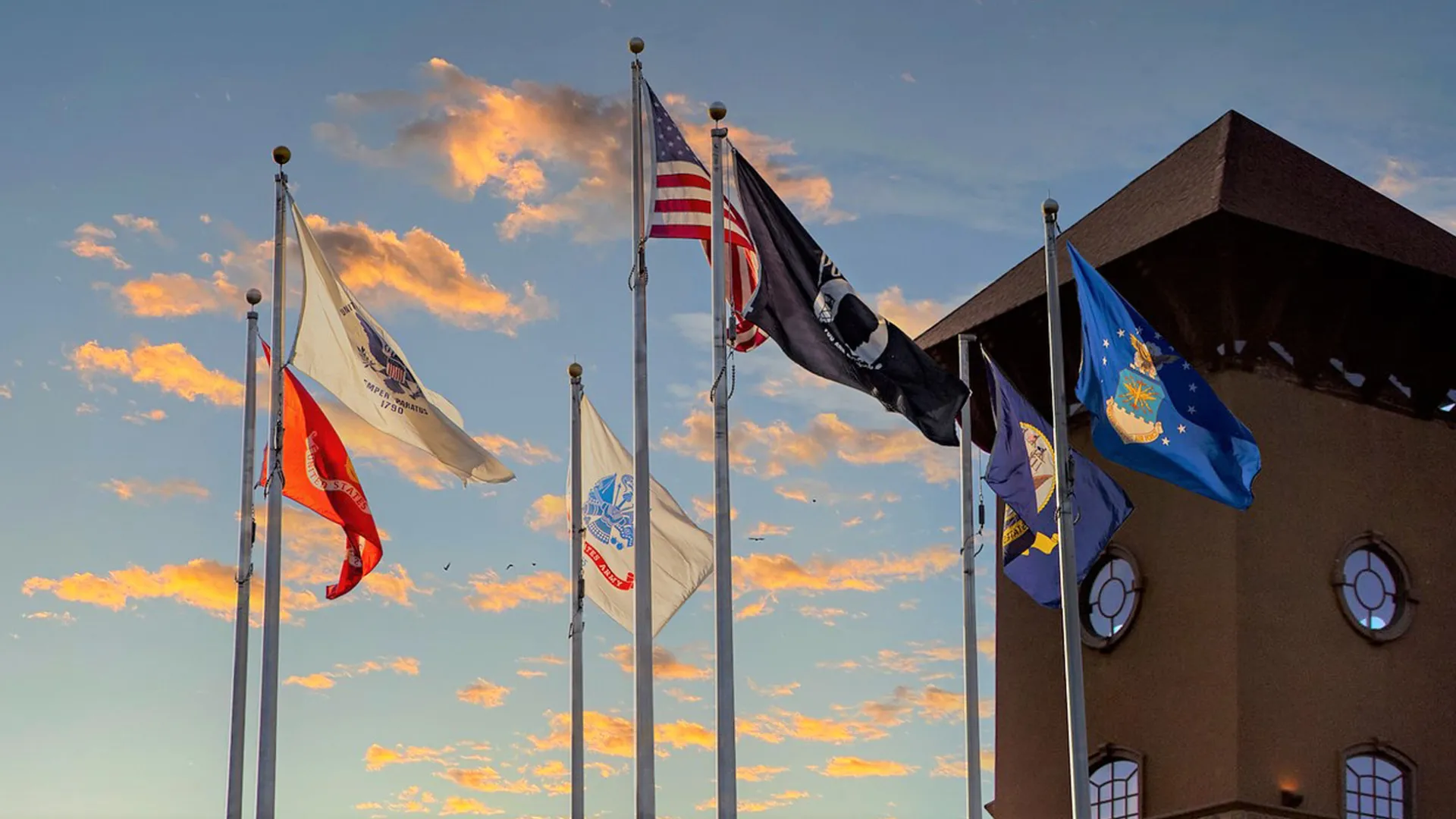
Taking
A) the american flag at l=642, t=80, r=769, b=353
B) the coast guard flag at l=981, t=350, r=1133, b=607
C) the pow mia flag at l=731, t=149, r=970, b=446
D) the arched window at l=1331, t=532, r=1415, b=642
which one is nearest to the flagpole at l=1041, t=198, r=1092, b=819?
the coast guard flag at l=981, t=350, r=1133, b=607

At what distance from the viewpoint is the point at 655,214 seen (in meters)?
20.7

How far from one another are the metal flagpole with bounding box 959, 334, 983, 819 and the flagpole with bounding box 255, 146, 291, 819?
913 cm

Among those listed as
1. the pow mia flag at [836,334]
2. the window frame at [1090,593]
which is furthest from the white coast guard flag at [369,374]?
the window frame at [1090,593]

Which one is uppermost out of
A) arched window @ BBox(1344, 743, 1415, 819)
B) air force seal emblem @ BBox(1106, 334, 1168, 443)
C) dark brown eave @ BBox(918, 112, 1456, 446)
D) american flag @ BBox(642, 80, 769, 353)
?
dark brown eave @ BBox(918, 112, 1456, 446)

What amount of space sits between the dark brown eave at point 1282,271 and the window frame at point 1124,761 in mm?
6023

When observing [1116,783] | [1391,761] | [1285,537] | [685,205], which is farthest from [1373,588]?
[685,205]

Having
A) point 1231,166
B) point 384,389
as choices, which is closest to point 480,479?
point 384,389

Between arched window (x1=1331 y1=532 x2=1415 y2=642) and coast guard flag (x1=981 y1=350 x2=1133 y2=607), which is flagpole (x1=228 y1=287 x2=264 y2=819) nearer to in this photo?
coast guard flag (x1=981 y1=350 x2=1133 y2=607)

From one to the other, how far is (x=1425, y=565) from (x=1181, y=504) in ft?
13.5

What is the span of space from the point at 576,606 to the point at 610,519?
1.40 metres

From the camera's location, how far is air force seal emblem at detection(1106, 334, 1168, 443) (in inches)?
821

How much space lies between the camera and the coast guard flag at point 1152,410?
68.4 ft

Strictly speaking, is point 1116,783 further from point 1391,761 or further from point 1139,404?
point 1139,404

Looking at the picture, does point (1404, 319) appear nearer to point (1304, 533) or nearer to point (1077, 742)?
point (1304, 533)
